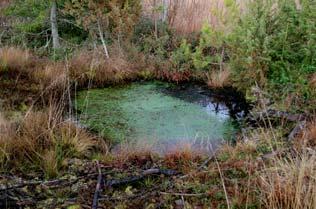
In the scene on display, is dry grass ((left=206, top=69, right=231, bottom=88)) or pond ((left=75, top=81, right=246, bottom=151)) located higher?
dry grass ((left=206, top=69, right=231, bottom=88))

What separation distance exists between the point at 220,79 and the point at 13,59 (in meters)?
3.39

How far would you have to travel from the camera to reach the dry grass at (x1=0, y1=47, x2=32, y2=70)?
647 centimetres

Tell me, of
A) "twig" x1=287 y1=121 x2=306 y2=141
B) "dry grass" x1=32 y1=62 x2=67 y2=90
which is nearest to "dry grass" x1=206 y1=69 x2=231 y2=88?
"twig" x1=287 y1=121 x2=306 y2=141

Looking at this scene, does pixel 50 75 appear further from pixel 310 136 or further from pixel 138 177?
pixel 310 136

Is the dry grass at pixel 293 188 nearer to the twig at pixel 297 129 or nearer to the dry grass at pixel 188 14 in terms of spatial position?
the twig at pixel 297 129

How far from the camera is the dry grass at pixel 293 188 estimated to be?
266 centimetres

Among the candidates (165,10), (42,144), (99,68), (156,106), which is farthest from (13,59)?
(165,10)

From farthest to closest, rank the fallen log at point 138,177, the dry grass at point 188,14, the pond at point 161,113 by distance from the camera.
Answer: the dry grass at point 188,14 < the pond at point 161,113 < the fallen log at point 138,177

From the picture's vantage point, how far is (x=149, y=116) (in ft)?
18.6

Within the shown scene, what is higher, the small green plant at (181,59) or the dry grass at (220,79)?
the small green plant at (181,59)

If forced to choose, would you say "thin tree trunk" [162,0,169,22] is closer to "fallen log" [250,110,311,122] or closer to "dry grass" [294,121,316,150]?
"fallen log" [250,110,311,122]

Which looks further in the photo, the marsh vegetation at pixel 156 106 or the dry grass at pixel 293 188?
the marsh vegetation at pixel 156 106

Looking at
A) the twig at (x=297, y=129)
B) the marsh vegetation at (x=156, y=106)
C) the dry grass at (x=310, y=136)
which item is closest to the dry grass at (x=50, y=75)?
the marsh vegetation at (x=156, y=106)

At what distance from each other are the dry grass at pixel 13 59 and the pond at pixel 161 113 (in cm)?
109
